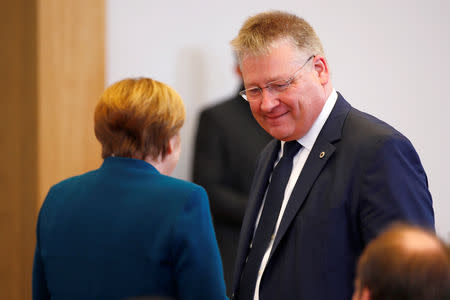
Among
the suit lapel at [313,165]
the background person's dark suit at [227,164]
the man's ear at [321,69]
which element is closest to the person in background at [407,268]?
the suit lapel at [313,165]

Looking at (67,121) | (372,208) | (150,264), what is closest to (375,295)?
(372,208)

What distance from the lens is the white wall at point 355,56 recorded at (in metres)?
3.24

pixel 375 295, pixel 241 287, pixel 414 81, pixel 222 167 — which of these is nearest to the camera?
pixel 375 295

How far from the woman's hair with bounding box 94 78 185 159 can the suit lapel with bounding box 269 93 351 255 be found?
16.2 inches

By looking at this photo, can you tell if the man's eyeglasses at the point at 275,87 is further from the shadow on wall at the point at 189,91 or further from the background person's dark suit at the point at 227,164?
the shadow on wall at the point at 189,91

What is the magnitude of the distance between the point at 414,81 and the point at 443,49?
0.34m

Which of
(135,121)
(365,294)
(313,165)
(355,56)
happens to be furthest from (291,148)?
(355,56)

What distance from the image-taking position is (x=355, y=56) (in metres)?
3.82

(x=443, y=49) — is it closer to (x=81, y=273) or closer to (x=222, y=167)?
(x=222, y=167)

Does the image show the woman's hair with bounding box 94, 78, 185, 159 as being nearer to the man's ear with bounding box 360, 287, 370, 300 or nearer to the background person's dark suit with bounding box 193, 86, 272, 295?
the man's ear with bounding box 360, 287, 370, 300

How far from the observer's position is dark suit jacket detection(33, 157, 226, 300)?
1449 millimetres

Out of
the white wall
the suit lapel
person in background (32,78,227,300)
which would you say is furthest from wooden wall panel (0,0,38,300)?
the suit lapel

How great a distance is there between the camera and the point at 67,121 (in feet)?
9.23

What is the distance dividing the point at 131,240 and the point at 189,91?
1.98m
